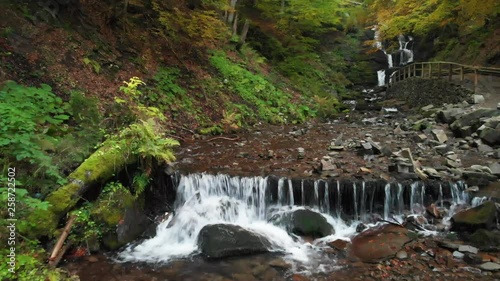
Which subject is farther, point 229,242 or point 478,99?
point 478,99

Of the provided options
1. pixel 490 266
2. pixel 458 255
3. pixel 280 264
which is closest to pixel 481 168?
pixel 458 255

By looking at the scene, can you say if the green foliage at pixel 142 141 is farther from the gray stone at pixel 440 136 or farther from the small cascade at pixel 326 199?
the gray stone at pixel 440 136

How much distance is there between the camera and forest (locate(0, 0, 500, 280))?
5.10 metres

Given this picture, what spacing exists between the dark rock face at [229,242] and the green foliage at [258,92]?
8698mm

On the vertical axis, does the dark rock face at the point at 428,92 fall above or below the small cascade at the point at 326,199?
above

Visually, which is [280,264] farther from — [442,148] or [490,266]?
[442,148]

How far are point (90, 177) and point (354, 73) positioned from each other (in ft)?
80.2

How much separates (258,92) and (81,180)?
36.0 feet

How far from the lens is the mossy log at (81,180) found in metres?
4.97

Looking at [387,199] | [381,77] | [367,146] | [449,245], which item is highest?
[381,77]

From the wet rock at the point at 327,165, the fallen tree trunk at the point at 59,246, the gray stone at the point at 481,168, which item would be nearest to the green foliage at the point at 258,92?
the wet rock at the point at 327,165

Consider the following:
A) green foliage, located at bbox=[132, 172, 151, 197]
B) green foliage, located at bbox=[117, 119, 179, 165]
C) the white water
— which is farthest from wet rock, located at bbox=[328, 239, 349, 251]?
green foliage, located at bbox=[132, 172, 151, 197]

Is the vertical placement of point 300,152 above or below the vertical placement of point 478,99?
below

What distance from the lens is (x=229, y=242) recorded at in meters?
5.98
